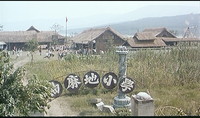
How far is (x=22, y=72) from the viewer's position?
367 centimetres

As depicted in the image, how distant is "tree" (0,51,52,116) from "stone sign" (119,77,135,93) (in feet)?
8.83

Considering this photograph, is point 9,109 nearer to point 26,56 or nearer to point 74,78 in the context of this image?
point 74,78

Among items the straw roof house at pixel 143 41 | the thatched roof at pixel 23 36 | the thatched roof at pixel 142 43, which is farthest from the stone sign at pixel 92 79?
the straw roof house at pixel 143 41

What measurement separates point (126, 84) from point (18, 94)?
330 centimetres

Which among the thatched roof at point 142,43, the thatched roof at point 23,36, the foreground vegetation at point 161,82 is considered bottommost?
the foreground vegetation at point 161,82

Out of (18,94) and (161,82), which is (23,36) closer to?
(161,82)

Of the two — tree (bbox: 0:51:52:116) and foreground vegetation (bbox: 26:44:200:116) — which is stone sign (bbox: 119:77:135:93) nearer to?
foreground vegetation (bbox: 26:44:200:116)

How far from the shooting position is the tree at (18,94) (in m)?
3.30

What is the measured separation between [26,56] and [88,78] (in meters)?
13.7

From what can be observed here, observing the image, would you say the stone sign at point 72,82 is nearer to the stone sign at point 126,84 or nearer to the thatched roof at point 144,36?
the stone sign at point 126,84

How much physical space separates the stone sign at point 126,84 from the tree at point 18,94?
269cm

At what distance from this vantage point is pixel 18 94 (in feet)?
11.5

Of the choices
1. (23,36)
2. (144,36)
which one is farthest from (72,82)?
(144,36)

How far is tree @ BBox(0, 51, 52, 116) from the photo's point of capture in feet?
10.8
